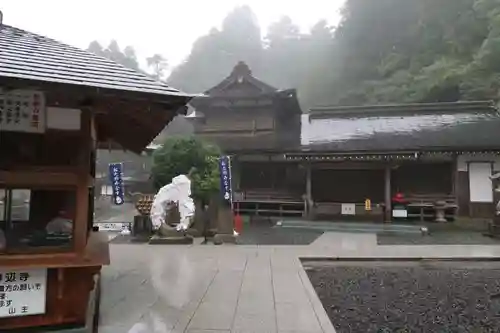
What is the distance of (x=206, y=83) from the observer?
5062cm

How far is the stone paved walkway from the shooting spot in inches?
186

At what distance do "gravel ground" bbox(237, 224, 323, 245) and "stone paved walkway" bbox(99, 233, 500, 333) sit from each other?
1.03m

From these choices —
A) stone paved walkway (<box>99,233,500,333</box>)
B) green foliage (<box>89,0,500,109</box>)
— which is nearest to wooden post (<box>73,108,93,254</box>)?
stone paved walkway (<box>99,233,500,333</box>)

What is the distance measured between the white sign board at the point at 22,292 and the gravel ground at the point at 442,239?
32.1 ft

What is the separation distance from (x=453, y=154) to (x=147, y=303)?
14.6 metres

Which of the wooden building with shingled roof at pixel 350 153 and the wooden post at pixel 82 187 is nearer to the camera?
the wooden post at pixel 82 187

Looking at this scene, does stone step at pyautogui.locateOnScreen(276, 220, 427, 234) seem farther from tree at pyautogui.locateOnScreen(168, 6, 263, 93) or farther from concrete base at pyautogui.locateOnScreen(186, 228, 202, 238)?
tree at pyautogui.locateOnScreen(168, 6, 263, 93)

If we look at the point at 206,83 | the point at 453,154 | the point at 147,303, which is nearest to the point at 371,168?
the point at 453,154

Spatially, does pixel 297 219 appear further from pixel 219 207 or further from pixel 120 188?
pixel 120 188

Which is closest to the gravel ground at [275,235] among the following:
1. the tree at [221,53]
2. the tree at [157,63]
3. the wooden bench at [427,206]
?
the wooden bench at [427,206]

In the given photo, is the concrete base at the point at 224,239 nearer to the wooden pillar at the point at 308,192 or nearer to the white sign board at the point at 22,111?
the wooden pillar at the point at 308,192

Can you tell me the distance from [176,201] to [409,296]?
7.54 meters

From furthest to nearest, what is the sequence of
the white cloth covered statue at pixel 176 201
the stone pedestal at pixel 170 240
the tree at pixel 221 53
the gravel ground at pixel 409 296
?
1. the tree at pixel 221 53
2. the white cloth covered statue at pixel 176 201
3. the stone pedestal at pixel 170 240
4. the gravel ground at pixel 409 296

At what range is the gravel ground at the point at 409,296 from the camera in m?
5.07
